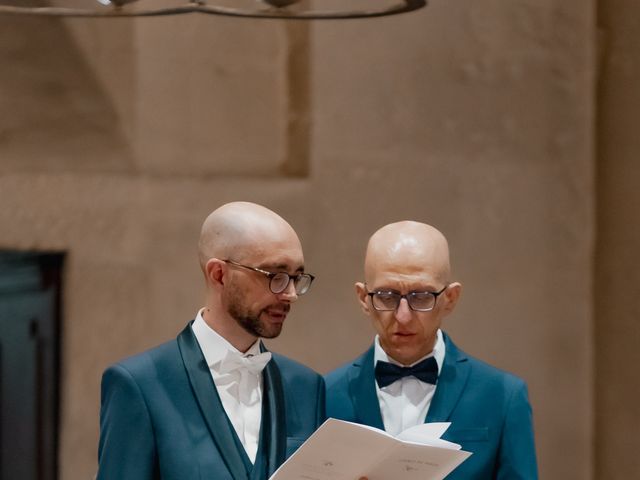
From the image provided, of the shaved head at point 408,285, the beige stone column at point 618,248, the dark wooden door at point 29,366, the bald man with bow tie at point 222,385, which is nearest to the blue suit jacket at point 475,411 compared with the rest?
the shaved head at point 408,285

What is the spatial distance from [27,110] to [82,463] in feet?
5.36

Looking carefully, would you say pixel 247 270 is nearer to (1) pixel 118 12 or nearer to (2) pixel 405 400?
(2) pixel 405 400

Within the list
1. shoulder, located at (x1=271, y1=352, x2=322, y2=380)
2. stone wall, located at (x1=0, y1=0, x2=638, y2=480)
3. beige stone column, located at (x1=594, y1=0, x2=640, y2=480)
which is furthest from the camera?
beige stone column, located at (x1=594, y1=0, x2=640, y2=480)

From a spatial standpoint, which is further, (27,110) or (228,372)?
(27,110)

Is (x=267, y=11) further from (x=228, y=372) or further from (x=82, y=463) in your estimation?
(x=82, y=463)

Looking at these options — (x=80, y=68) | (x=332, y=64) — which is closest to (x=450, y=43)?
(x=332, y=64)

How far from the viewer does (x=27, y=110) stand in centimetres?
573

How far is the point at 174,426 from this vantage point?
3.21 meters

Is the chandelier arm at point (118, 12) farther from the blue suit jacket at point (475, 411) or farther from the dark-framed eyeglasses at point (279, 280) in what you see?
the blue suit jacket at point (475, 411)

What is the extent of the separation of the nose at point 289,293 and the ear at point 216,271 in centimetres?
16

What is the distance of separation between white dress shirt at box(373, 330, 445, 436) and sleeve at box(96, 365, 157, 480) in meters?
0.85

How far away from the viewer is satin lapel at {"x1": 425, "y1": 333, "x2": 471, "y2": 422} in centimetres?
371

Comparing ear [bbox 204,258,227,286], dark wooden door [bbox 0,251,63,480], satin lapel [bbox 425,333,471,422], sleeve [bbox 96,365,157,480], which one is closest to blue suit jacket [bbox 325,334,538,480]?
satin lapel [bbox 425,333,471,422]

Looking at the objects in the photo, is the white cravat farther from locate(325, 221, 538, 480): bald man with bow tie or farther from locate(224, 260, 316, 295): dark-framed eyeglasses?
locate(325, 221, 538, 480): bald man with bow tie
